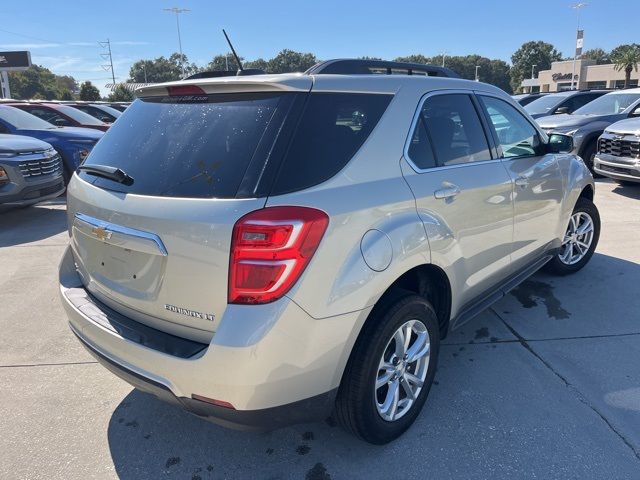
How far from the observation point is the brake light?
2.33m

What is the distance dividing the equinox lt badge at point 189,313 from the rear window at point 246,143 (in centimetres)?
47

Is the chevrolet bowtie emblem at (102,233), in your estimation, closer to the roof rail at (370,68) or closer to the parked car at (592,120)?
the roof rail at (370,68)

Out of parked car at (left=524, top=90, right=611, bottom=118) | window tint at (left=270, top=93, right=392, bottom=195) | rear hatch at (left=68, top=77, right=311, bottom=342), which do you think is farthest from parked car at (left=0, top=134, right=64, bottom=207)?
parked car at (left=524, top=90, right=611, bottom=118)

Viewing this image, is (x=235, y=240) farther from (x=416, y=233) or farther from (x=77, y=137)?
(x=77, y=137)

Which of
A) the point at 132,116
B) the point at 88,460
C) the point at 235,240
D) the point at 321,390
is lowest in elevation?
the point at 88,460

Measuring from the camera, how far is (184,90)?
7.86 feet

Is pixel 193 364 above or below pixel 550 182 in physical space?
below

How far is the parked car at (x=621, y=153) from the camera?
7812mm

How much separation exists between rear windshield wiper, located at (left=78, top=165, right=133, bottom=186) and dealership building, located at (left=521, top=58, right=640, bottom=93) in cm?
7401

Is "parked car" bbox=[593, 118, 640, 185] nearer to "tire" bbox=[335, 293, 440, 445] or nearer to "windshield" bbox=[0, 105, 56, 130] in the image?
"tire" bbox=[335, 293, 440, 445]

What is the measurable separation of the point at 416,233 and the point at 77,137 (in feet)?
27.5

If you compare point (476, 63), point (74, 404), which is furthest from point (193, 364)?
point (476, 63)

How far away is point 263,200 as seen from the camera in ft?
6.23

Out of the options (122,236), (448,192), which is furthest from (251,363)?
(448,192)
